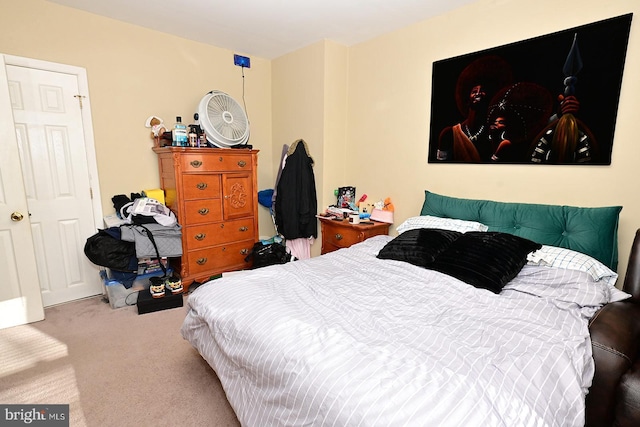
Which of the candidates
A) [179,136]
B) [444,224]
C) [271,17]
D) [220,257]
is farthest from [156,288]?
[271,17]

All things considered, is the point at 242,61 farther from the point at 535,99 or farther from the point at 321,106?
the point at 535,99

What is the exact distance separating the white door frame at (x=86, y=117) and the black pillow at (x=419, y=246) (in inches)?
105

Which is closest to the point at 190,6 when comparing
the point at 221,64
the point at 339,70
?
the point at 221,64

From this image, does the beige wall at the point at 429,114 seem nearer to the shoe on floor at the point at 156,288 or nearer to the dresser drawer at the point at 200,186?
the dresser drawer at the point at 200,186

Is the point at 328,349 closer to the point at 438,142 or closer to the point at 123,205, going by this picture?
the point at 438,142

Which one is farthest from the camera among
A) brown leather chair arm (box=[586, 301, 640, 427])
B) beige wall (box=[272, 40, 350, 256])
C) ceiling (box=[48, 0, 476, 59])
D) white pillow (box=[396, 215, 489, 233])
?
beige wall (box=[272, 40, 350, 256])

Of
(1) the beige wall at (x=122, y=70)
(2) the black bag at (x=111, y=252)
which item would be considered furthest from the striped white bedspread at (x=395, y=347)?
(1) the beige wall at (x=122, y=70)

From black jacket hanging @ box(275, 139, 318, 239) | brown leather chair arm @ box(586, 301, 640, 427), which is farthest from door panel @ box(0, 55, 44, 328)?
brown leather chair arm @ box(586, 301, 640, 427)

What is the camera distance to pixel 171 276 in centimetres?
300

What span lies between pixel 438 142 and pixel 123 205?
9.72 ft

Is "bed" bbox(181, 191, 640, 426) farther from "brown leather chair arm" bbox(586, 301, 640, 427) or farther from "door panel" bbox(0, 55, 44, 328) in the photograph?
"door panel" bbox(0, 55, 44, 328)

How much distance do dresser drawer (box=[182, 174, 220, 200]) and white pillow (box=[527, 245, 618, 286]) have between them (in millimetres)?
2706

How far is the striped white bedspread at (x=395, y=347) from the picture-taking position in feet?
2.95

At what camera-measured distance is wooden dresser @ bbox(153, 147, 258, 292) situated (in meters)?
2.95
